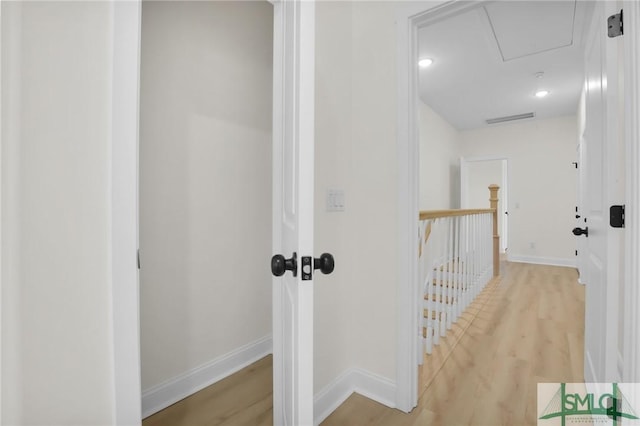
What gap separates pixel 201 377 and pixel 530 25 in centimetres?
376

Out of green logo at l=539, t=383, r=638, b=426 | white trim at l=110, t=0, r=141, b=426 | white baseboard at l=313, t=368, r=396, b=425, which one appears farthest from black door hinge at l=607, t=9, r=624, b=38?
white baseboard at l=313, t=368, r=396, b=425

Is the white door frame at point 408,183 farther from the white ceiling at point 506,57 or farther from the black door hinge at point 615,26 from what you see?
the black door hinge at point 615,26

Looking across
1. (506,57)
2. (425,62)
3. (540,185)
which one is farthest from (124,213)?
(540,185)

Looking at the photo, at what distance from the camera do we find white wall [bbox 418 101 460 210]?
5055mm

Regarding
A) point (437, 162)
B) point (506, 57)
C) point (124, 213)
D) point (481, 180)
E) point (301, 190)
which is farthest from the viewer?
point (481, 180)

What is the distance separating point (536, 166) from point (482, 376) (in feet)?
16.9

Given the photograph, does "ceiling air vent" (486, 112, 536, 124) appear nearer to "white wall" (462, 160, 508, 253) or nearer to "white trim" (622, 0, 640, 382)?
"white wall" (462, 160, 508, 253)

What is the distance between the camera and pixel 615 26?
1.18m

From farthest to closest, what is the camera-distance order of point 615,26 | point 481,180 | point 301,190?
point 481,180
point 615,26
point 301,190

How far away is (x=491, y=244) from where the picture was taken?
445 centimetres

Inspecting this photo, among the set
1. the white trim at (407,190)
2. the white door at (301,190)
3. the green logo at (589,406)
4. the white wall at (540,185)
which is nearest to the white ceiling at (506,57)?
the white trim at (407,190)

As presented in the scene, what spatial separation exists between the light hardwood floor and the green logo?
0.33 ft

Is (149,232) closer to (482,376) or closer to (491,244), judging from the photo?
(482,376)

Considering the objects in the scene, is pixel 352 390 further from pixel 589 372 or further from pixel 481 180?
pixel 481 180
